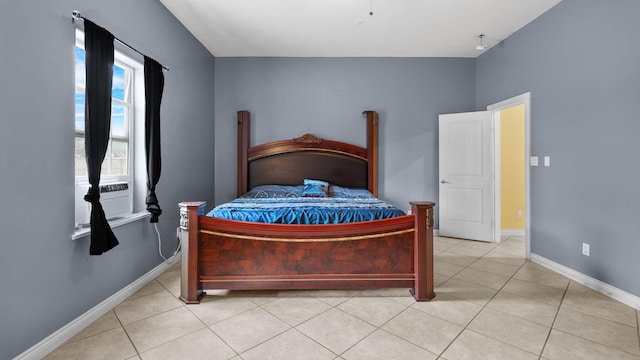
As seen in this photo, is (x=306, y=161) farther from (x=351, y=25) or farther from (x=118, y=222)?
(x=118, y=222)

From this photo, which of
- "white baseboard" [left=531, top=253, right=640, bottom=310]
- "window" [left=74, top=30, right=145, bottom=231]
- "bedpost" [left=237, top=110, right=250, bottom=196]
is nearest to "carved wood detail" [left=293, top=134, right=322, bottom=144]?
"bedpost" [left=237, top=110, right=250, bottom=196]

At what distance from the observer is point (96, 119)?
1939 millimetres

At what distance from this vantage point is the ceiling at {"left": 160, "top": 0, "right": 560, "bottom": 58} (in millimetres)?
2971

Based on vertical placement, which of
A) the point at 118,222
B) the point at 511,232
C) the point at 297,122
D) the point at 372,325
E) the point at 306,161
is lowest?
the point at 372,325

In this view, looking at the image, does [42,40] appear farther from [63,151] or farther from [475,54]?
[475,54]

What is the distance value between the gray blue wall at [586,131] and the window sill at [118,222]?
13.4 feet

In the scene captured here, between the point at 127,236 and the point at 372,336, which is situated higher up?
the point at 127,236

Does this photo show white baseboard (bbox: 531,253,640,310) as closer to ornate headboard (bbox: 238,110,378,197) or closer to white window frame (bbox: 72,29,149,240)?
ornate headboard (bbox: 238,110,378,197)

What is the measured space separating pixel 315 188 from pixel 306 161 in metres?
0.66

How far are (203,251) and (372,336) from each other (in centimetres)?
140

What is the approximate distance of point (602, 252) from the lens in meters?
2.53

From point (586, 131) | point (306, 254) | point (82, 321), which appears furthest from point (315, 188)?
point (586, 131)

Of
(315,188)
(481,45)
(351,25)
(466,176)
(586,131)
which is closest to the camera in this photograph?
(586,131)

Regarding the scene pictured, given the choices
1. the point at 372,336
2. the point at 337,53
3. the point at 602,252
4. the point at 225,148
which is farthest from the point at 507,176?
the point at 225,148
